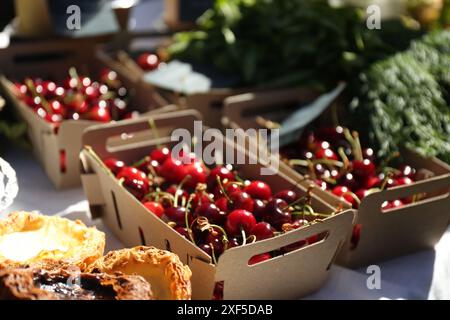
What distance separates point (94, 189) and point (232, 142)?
35 centimetres

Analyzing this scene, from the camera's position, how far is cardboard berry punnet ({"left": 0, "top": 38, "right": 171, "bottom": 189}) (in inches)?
65.9

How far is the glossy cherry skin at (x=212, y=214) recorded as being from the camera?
1.29 m

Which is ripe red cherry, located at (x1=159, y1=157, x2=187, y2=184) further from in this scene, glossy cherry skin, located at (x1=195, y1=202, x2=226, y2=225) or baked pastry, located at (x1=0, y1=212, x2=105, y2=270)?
baked pastry, located at (x1=0, y1=212, x2=105, y2=270)

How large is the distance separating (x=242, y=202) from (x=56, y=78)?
1.20m

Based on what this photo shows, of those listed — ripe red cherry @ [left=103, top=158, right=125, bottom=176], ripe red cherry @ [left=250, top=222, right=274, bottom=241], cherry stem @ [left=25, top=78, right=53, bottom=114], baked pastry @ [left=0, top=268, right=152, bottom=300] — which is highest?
baked pastry @ [left=0, top=268, right=152, bottom=300]

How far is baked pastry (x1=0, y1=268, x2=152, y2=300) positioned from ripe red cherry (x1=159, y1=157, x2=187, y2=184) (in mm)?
548

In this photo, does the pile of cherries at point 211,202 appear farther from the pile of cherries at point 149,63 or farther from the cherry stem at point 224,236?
the pile of cherries at point 149,63

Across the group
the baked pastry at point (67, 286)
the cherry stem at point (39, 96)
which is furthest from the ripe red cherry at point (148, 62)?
the baked pastry at point (67, 286)

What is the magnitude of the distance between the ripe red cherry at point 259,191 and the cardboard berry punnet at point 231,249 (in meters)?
0.07

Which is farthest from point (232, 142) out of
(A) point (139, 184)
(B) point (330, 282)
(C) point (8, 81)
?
(C) point (8, 81)

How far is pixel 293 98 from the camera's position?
1.99 m

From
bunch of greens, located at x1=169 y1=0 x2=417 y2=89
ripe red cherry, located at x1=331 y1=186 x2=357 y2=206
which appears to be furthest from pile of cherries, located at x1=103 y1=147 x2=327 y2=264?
bunch of greens, located at x1=169 y1=0 x2=417 y2=89

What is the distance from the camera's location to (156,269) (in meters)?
1.03

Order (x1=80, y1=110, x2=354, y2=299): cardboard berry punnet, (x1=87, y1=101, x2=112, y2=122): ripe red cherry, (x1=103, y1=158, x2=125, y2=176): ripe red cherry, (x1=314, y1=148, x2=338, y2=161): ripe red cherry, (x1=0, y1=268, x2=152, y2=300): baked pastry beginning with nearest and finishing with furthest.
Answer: (x1=0, y1=268, x2=152, y2=300): baked pastry < (x1=80, y1=110, x2=354, y2=299): cardboard berry punnet < (x1=103, y1=158, x2=125, y2=176): ripe red cherry < (x1=314, y1=148, x2=338, y2=161): ripe red cherry < (x1=87, y1=101, x2=112, y2=122): ripe red cherry
